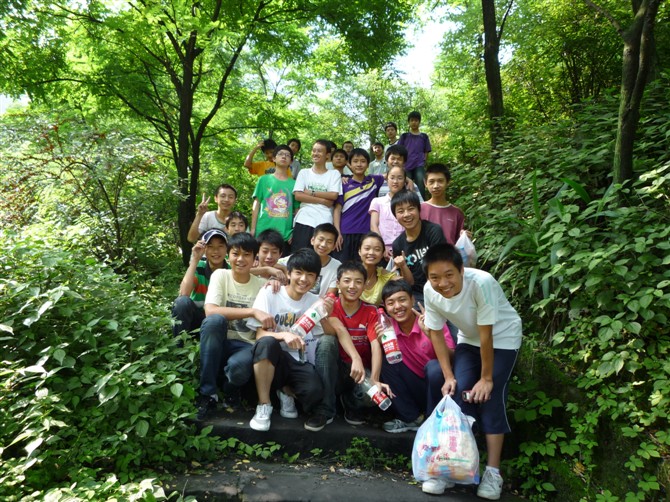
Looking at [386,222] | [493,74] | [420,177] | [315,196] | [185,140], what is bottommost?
[386,222]

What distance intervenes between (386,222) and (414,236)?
810mm

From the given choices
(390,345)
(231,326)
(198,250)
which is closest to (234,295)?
(231,326)

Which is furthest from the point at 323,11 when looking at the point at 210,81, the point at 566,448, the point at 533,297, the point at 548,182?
the point at 566,448

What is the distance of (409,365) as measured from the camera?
3693mm

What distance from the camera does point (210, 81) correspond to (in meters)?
9.77

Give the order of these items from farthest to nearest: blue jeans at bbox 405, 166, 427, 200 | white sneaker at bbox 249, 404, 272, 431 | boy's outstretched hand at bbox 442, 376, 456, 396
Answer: blue jeans at bbox 405, 166, 427, 200
white sneaker at bbox 249, 404, 272, 431
boy's outstretched hand at bbox 442, 376, 456, 396

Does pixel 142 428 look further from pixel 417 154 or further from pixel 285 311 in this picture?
pixel 417 154

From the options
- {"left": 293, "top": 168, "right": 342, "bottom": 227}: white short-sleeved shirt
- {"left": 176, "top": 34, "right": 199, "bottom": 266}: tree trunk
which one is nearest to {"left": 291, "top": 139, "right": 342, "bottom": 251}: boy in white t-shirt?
{"left": 293, "top": 168, "right": 342, "bottom": 227}: white short-sleeved shirt

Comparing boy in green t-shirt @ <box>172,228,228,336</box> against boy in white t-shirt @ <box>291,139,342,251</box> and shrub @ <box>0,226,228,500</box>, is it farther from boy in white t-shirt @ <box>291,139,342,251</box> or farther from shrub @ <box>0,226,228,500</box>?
boy in white t-shirt @ <box>291,139,342,251</box>

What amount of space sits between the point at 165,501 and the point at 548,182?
4.69m

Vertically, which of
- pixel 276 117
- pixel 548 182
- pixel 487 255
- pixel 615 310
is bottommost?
pixel 615 310

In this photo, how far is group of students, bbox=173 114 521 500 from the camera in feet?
10.3

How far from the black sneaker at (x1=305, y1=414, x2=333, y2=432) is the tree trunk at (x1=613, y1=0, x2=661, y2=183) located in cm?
322

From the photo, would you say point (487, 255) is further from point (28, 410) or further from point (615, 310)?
point (28, 410)
